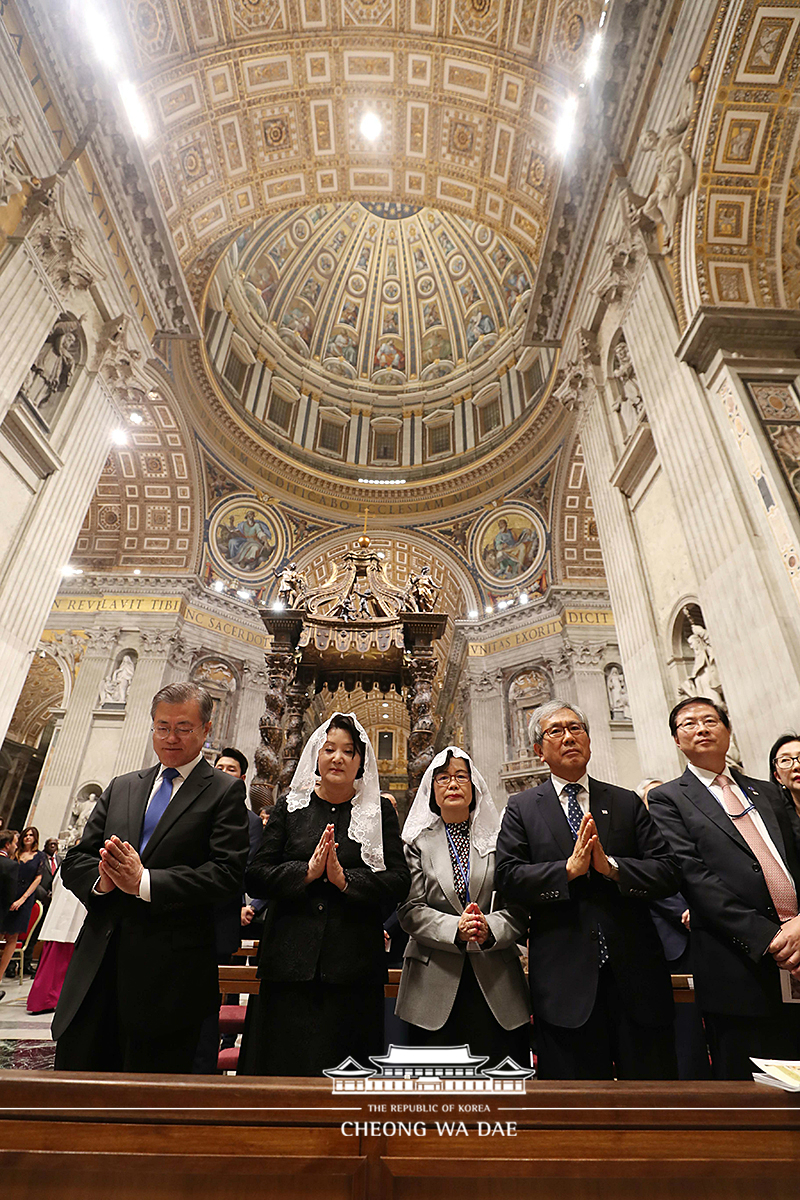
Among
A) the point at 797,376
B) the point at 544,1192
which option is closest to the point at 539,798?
the point at 544,1192

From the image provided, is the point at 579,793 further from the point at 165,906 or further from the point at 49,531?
the point at 49,531

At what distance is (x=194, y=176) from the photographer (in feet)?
34.1

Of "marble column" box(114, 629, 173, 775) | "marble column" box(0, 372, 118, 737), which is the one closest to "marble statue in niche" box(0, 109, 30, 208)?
"marble column" box(0, 372, 118, 737)

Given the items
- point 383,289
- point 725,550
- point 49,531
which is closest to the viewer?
point 725,550

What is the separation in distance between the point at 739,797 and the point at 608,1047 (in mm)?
1020

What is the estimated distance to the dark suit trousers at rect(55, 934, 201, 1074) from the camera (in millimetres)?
1733

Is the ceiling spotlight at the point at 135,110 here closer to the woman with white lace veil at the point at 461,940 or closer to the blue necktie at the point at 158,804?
the blue necktie at the point at 158,804

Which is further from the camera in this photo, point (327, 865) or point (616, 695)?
point (616, 695)

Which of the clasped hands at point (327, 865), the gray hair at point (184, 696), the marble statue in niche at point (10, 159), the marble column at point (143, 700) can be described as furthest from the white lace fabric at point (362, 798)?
the marble column at point (143, 700)

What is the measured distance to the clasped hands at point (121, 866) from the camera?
1736 millimetres

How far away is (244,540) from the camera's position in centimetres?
1803

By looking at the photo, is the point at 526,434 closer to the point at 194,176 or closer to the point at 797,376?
the point at 194,176

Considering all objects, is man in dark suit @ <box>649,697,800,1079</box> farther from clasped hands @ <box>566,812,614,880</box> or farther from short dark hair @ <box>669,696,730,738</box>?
clasped hands @ <box>566,812,614,880</box>

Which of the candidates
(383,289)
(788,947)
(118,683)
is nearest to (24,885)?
(788,947)
